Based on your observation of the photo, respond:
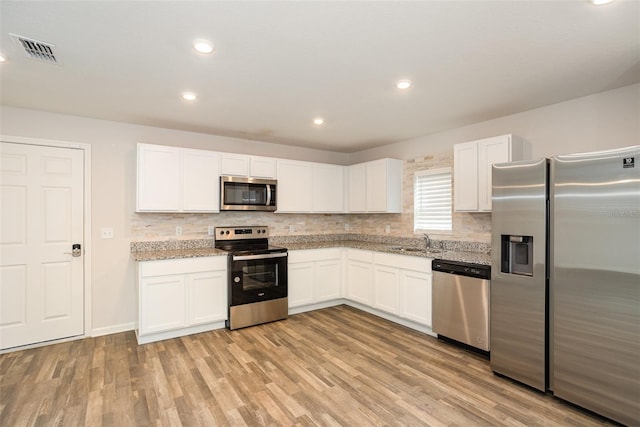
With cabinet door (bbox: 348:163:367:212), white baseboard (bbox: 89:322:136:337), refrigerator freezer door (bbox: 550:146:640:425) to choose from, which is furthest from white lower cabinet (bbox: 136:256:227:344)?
refrigerator freezer door (bbox: 550:146:640:425)

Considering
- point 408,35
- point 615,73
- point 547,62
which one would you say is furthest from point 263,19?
point 615,73

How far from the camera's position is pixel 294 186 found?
483 centimetres

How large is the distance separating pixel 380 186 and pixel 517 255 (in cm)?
231

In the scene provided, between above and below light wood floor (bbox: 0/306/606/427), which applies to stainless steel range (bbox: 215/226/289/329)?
above

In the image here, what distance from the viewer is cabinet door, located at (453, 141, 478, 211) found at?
353 centimetres

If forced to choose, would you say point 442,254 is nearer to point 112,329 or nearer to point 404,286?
point 404,286

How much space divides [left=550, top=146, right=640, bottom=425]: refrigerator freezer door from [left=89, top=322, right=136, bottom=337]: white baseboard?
14.1 feet

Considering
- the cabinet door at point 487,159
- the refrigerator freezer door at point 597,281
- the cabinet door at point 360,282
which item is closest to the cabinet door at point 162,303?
the cabinet door at point 360,282

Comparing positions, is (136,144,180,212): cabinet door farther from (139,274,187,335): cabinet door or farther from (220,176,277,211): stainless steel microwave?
(139,274,187,335): cabinet door

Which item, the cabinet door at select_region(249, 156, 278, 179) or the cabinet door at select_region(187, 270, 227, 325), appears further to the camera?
the cabinet door at select_region(249, 156, 278, 179)

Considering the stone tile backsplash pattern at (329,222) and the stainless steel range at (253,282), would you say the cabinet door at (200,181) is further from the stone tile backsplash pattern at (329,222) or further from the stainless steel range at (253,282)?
the stainless steel range at (253,282)

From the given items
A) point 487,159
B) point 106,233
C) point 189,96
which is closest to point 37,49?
point 189,96

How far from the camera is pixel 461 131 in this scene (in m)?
4.06

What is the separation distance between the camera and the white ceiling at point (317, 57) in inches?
70.2
